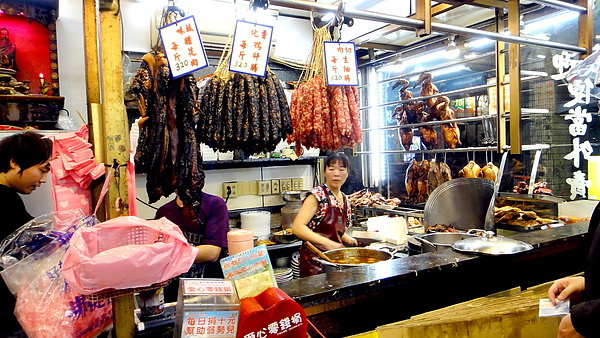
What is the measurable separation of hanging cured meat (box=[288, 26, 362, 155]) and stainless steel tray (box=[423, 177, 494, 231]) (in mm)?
1301

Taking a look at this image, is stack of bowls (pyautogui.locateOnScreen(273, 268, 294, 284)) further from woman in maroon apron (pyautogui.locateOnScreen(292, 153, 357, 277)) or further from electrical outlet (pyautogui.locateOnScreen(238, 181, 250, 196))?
electrical outlet (pyautogui.locateOnScreen(238, 181, 250, 196))

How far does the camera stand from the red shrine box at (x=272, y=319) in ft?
3.47

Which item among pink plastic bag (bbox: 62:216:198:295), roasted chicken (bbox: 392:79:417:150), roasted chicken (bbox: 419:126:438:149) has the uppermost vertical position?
roasted chicken (bbox: 392:79:417:150)

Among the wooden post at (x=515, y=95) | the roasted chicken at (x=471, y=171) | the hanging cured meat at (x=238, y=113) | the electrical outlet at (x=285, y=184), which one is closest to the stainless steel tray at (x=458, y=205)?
the roasted chicken at (x=471, y=171)

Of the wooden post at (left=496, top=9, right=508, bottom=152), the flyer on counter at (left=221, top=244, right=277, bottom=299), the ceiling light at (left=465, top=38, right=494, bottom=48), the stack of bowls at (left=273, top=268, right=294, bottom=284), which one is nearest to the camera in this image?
the flyer on counter at (left=221, top=244, right=277, bottom=299)

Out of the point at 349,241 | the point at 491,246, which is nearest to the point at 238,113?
the point at 349,241

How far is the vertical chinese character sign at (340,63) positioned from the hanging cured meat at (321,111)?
287mm

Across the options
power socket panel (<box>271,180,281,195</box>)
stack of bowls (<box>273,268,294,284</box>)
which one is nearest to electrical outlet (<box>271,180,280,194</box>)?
power socket panel (<box>271,180,281,195</box>)

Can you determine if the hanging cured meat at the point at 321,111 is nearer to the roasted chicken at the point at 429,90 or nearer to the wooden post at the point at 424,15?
the wooden post at the point at 424,15

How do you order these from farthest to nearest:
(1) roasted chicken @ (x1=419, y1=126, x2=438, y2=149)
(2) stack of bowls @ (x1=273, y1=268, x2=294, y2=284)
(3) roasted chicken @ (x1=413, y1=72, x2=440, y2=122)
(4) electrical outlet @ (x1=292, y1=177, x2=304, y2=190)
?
(4) electrical outlet @ (x1=292, y1=177, x2=304, y2=190) < (1) roasted chicken @ (x1=419, y1=126, x2=438, y2=149) < (3) roasted chicken @ (x1=413, y1=72, x2=440, y2=122) < (2) stack of bowls @ (x1=273, y1=268, x2=294, y2=284)

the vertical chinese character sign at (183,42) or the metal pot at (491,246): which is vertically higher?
the vertical chinese character sign at (183,42)

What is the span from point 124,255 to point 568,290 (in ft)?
6.26

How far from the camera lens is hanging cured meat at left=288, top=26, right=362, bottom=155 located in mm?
2916

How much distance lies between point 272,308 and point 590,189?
4143 mm
